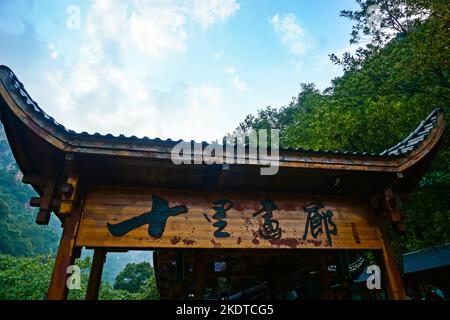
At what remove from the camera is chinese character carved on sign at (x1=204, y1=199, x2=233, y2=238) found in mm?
5398

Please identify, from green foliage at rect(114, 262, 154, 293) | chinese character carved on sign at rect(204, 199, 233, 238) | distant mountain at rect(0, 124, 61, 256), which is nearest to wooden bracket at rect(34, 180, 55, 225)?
chinese character carved on sign at rect(204, 199, 233, 238)

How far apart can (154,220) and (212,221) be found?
1.03 meters

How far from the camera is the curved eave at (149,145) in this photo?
448 cm

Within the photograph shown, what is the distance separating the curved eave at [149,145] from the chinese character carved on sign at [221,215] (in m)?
1.20

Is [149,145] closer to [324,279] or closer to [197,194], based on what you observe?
[197,194]

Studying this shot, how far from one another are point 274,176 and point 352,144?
345 inches

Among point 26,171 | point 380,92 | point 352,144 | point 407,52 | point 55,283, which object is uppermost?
point 407,52

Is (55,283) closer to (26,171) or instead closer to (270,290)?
(26,171)

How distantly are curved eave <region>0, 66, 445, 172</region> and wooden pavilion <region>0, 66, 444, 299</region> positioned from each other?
16 mm

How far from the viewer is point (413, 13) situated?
11703 millimetres

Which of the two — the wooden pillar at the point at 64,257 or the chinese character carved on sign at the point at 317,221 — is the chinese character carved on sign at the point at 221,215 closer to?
the chinese character carved on sign at the point at 317,221

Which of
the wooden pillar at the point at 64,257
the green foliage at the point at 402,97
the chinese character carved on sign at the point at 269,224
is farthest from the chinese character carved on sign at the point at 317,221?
the green foliage at the point at 402,97
